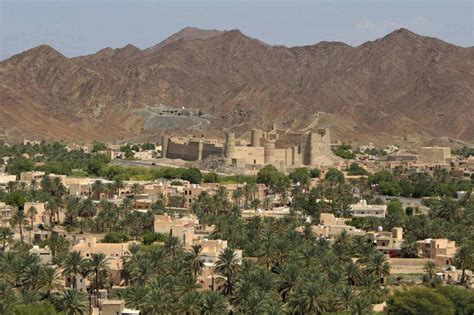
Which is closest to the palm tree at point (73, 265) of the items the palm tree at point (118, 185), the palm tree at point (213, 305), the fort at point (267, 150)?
the palm tree at point (213, 305)

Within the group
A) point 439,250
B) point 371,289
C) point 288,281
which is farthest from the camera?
point 439,250

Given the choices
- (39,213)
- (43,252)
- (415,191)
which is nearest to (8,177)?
(39,213)

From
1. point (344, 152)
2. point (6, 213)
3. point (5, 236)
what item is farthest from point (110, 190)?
point (344, 152)

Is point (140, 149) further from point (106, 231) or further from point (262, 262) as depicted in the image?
point (262, 262)

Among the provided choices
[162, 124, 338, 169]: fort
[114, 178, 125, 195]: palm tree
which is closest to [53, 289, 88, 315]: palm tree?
[114, 178, 125, 195]: palm tree

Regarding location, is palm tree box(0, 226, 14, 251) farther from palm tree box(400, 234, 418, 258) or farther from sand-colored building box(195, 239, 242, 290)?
palm tree box(400, 234, 418, 258)

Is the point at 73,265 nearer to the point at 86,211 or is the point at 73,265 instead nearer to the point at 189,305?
the point at 189,305
